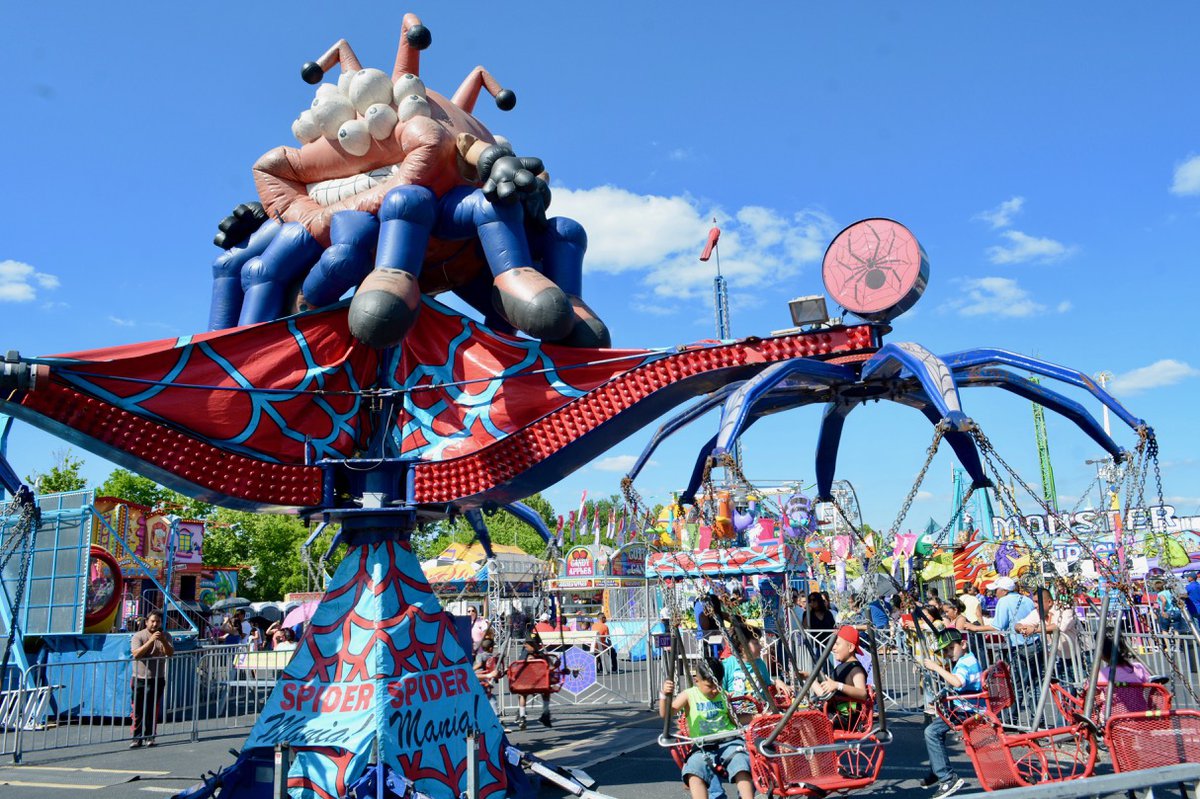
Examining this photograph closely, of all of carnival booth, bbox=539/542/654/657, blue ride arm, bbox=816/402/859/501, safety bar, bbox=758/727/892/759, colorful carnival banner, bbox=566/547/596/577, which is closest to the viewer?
safety bar, bbox=758/727/892/759

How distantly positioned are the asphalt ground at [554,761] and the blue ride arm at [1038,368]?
3276 millimetres

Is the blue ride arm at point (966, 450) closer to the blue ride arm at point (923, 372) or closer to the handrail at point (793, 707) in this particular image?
the blue ride arm at point (923, 372)

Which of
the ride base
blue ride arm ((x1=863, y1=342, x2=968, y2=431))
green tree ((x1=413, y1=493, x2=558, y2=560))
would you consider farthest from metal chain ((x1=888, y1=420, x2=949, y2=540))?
green tree ((x1=413, y1=493, x2=558, y2=560))

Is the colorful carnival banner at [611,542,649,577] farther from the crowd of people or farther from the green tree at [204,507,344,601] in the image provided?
the crowd of people

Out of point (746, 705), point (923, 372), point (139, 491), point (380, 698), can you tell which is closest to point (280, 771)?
point (380, 698)

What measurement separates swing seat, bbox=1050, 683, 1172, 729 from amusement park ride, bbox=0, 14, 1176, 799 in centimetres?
189

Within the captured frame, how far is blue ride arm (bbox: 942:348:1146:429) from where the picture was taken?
23.8 feet

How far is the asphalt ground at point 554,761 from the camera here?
856cm

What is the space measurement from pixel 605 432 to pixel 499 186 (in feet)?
7.29

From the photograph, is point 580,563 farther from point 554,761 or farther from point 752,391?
point 752,391

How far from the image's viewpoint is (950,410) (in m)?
6.43

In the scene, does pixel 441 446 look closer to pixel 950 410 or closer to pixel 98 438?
pixel 98 438

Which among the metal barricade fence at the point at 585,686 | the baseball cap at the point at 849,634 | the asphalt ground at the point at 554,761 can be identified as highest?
the baseball cap at the point at 849,634

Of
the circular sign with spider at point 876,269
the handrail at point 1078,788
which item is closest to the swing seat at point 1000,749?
the handrail at point 1078,788
